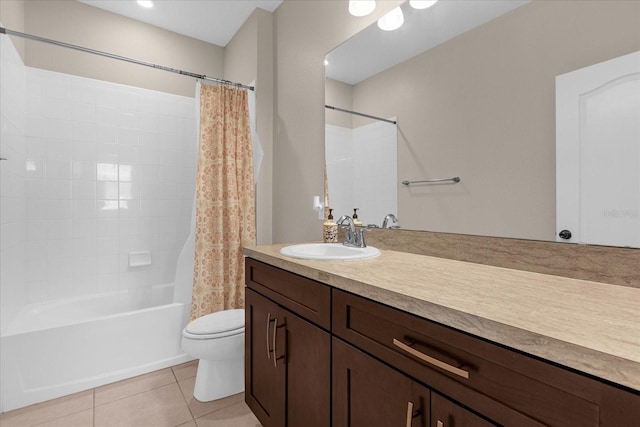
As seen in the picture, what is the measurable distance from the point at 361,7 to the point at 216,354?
2.07 metres

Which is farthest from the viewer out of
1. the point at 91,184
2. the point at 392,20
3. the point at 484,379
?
the point at 91,184

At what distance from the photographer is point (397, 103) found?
147 cm

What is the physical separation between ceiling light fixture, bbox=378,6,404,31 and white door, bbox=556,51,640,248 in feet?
2.63

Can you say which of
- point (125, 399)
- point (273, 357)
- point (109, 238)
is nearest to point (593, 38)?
point (273, 357)

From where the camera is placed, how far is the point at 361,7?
1647 mm

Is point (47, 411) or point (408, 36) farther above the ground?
point (408, 36)

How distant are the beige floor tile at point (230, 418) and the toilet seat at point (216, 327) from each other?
40 centimetres

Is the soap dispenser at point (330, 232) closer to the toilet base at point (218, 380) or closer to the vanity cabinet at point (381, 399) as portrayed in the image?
the vanity cabinet at point (381, 399)

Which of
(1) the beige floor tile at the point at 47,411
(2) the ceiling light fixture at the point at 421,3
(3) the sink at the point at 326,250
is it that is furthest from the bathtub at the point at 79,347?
(2) the ceiling light fixture at the point at 421,3

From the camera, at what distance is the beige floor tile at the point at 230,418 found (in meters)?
1.63

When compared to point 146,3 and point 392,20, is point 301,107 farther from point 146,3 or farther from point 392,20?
point 146,3

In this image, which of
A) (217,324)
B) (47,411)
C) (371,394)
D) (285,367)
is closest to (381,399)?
(371,394)

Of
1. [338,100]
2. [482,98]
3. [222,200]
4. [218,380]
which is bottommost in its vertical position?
[218,380]

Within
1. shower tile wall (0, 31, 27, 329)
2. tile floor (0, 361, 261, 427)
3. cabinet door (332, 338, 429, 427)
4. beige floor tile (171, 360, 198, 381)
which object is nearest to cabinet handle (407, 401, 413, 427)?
cabinet door (332, 338, 429, 427)
